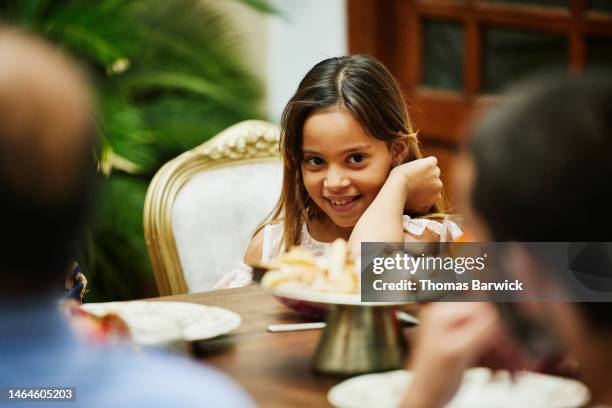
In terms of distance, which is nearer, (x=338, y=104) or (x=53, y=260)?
(x=53, y=260)

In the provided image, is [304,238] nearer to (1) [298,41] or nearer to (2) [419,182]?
(2) [419,182]

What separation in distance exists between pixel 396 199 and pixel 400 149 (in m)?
0.18

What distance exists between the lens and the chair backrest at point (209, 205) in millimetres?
2496

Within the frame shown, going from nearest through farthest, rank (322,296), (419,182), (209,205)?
1. (322,296)
2. (419,182)
3. (209,205)

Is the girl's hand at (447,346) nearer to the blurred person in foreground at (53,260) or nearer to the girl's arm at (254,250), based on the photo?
the blurred person in foreground at (53,260)

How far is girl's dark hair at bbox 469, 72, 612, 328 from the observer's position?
0.90 meters

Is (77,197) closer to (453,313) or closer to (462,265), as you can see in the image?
(453,313)

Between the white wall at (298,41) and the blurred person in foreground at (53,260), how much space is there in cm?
362

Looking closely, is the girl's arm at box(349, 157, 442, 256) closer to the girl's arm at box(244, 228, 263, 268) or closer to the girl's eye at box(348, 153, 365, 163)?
the girl's eye at box(348, 153, 365, 163)

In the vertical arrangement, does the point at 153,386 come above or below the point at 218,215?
below

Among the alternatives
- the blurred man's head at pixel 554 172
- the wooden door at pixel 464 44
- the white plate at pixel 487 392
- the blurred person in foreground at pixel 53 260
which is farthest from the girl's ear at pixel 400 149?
the blurred person in foreground at pixel 53 260

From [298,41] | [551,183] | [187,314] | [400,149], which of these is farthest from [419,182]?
[298,41]

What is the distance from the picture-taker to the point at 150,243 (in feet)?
8.21

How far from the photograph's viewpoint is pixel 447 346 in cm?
119
